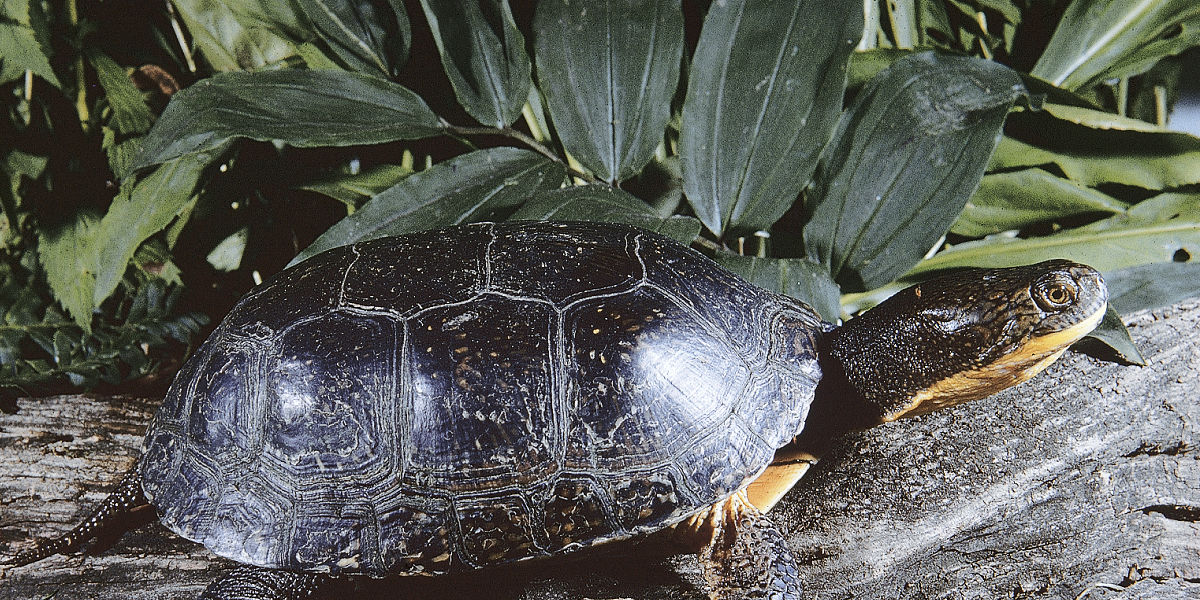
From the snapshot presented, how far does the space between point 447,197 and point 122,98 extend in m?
0.82

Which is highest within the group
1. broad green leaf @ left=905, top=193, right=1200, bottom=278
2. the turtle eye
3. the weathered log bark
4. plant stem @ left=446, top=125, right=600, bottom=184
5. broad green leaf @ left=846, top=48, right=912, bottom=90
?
broad green leaf @ left=846, top=48, right=912, bottom=90

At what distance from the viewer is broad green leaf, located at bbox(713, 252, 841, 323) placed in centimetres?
119

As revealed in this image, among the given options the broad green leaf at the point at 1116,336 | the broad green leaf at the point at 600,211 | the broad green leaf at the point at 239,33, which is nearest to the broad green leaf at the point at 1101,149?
the broad green leaf at the point at 1116,336

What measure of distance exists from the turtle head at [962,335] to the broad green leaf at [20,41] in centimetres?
145

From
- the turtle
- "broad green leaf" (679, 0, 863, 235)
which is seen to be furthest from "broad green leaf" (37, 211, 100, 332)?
"broad green leaf" (679, 0, 863, 235)

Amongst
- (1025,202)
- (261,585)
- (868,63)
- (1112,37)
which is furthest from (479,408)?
(1112,37)

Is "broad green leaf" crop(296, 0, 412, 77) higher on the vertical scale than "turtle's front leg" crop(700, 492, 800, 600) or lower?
higher

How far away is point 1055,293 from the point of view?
3.12ft

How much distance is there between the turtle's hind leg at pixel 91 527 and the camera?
106 centimetres

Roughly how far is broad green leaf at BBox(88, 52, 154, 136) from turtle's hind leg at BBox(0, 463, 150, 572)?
A: 0.81 m

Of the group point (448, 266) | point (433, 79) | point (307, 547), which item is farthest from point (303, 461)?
point (433, 79)

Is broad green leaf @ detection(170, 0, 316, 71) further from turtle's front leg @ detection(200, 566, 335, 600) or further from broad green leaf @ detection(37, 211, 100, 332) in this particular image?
turtle's front leg @ detection(200, 566, 335, 600)

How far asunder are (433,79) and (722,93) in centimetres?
61

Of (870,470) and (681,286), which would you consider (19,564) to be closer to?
(681,286)
